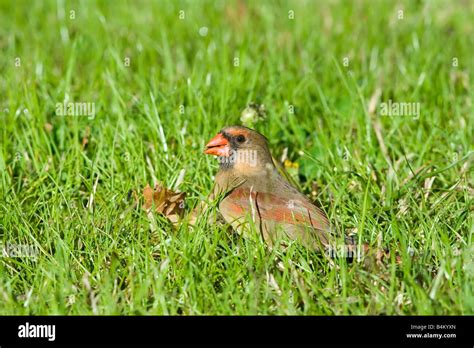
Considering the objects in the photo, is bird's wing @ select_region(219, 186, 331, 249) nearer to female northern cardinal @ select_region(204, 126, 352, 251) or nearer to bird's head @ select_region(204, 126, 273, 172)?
female northern cardinal @ select_region(204, 126, 352, 251)

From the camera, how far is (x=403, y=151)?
15.6 ft

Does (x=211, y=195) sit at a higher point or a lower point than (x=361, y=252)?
higher

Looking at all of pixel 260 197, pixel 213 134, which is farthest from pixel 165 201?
pixel 213 134

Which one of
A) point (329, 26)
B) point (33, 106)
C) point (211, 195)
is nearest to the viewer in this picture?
point (211, 195)

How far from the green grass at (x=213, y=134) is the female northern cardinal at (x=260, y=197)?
0.33ft

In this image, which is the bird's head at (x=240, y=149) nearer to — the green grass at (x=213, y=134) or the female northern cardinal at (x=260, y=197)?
the female northern cardinal at (x=260, y=197)

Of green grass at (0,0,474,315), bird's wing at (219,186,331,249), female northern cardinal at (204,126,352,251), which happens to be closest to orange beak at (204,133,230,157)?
female northern cardinal at (204,126,352,251)

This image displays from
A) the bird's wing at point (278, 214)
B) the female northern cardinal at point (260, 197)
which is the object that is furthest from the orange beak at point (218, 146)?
the bird's wing at point (278, 214)

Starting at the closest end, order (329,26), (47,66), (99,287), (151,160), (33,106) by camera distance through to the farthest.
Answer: (99,287)
(151,160)
(33,106)
(47,66)
(329,26)

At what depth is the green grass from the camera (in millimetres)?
3428

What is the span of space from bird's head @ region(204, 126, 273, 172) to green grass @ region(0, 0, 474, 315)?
0.16 metres

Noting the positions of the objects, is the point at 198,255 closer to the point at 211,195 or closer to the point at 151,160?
the point at 211,195

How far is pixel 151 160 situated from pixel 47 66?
4.92 ft
